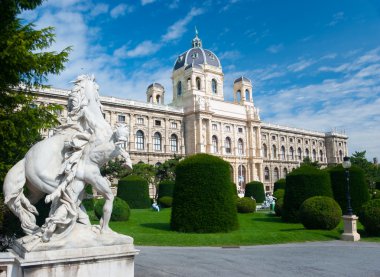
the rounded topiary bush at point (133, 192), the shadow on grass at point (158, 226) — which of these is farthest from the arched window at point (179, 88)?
the shadow on grass at point (158, 226)

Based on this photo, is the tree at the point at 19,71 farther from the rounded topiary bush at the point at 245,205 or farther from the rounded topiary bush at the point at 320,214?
the rounded topiary bush at the point at 245,205

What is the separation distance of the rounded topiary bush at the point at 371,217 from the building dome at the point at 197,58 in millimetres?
44180

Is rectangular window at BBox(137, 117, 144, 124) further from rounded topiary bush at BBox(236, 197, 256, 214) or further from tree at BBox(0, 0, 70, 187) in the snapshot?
tree at BBox(0, 0, 70, 187)

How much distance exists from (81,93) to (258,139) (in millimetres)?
53070

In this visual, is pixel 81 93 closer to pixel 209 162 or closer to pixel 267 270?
pixel 267 270

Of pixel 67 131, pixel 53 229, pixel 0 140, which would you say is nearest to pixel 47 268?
pixel 53 229

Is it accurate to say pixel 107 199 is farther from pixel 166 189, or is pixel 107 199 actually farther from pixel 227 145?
pixel 227 145

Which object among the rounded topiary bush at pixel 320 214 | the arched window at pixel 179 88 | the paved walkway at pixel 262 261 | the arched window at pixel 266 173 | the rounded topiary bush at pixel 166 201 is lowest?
the paved walkway at pixel 262 261

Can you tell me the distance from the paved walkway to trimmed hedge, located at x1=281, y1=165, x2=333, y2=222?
498cm

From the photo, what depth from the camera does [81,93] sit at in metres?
4.43

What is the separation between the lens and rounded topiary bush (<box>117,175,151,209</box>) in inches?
998

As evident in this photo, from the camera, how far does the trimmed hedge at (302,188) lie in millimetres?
15797

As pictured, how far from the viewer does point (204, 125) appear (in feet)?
161

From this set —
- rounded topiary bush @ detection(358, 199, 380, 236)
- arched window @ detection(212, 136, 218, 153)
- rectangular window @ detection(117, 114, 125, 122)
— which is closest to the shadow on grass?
rounded topiary bush @ detection(358, 199, 380, 236)
